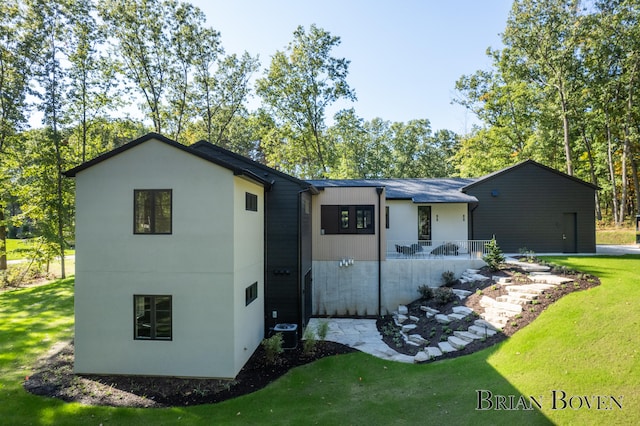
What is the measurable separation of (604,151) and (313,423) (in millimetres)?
33422

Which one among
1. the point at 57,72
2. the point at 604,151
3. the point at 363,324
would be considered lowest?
the point at 363,324

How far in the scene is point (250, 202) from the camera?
31.8 feet

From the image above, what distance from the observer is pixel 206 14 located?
21500mm

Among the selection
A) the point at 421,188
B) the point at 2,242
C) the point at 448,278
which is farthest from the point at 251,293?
the point at 2,242

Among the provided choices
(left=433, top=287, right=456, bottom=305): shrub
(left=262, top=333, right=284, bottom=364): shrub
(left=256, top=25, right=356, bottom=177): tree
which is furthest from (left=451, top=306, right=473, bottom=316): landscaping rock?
(left=256, top=25, right=356, bottom=177): tree

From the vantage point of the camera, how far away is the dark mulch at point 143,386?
23.3 feet

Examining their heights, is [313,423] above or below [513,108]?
below

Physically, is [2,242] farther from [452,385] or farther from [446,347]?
[452,385]

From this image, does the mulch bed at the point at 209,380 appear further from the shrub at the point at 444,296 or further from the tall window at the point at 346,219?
the tall window at the point at 346,219

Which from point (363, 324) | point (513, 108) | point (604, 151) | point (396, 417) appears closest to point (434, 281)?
point (363, 324)

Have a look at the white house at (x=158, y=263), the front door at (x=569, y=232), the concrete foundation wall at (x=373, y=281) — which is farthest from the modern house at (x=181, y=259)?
the front door at (x=569, y=232)

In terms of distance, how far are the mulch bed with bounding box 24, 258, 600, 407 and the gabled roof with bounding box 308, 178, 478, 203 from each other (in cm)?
554

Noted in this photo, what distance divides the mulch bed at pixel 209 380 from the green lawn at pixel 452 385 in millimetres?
297

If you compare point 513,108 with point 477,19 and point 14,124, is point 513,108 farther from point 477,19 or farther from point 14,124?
point 14,124
